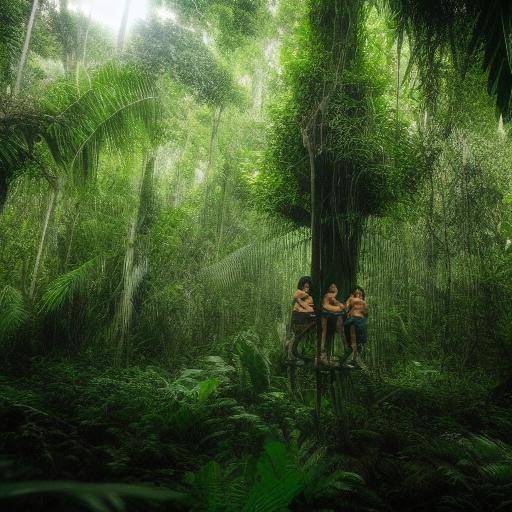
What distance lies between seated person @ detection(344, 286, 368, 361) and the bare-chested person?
59 centimetres

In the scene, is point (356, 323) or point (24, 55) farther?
point (24, 55)

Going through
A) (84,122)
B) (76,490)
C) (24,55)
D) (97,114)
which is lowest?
(76,490)

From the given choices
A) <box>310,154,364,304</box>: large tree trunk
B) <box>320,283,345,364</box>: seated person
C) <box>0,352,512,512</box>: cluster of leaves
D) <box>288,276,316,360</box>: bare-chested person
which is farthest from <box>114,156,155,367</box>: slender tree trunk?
<box>320,283,345,364</box>: seated person

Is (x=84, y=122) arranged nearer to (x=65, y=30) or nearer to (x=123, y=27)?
(x=123, y=27)

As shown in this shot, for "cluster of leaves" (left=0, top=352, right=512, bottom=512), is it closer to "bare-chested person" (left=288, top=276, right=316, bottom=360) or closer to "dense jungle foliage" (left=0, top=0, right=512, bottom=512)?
"dense jungle foliage" (left=0, top=0, right=512, bottom=512)

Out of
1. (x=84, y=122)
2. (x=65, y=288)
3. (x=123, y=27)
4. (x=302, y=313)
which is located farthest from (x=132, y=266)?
(x=123, y=27)

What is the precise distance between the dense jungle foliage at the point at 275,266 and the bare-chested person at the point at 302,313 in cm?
71

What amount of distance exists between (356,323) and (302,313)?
85cm

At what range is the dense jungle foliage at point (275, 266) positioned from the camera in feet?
12.3

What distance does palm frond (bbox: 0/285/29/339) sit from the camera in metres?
6.93

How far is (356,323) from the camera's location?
6043mm

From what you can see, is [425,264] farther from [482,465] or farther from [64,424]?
[64,424]

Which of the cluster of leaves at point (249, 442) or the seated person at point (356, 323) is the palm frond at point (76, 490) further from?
the seated person at point (356, 323)

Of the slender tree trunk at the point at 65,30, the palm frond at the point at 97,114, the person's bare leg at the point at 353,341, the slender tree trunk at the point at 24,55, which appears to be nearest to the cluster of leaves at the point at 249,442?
the person's bare leg at the point at 353,341
